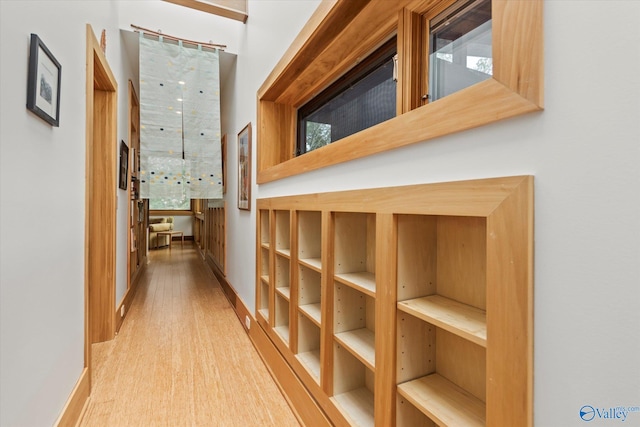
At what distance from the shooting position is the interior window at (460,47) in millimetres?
994

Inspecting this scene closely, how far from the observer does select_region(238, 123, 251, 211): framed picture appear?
2.77m

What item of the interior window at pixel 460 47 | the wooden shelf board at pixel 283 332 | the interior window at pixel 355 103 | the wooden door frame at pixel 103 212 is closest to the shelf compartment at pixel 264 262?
the wooden shelf board at pixel 283 332

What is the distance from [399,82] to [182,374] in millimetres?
2243

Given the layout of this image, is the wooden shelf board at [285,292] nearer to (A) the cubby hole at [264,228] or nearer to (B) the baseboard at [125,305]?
(A) the cubby hole at [264,228]

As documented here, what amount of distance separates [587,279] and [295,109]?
2.28m

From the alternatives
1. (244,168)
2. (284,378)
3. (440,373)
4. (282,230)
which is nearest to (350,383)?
(440,373)

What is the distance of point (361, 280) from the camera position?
1.29m

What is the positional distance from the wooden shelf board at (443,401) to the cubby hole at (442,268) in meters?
0.25

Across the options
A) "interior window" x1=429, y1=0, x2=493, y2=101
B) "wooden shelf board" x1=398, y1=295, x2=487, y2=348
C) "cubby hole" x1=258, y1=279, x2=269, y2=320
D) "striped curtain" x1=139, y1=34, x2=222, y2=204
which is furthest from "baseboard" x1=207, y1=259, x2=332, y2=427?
"interior window" x1=429, y1=0, x2=493, y2=101

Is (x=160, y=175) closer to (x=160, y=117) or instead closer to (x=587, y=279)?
(x=160, y=117)

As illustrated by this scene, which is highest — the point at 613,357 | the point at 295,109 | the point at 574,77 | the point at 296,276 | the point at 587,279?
the point at 295,109

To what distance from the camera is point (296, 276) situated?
178cm

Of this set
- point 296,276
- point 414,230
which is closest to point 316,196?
Answer: point 296,276

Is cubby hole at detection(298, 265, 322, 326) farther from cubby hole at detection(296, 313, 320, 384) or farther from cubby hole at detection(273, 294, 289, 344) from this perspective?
cubby hole at detection(273, 294, 289, 344)
